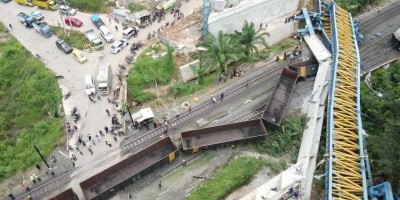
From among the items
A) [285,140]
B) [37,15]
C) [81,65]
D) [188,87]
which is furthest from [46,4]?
[285,140]

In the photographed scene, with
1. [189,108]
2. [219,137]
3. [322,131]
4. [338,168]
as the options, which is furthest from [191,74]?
[338,168]

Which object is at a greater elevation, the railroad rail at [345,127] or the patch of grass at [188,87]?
the patch of grass at [188,87]

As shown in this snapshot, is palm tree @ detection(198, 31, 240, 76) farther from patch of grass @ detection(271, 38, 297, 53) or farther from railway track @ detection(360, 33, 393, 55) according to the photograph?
railway track @ detection(360, 33, 393, 55)

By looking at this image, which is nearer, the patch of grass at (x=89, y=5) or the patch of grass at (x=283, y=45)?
the patch of grass at (x=283, y=45)

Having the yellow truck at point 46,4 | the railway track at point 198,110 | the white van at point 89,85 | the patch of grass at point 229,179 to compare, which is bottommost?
the patch of grass at point 229,179

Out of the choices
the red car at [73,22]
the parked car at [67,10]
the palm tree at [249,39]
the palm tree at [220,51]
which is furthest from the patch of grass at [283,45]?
the parked car at [67,10]

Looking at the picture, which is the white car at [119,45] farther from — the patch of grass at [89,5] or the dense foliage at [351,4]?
the dense foliage at [351,4]
